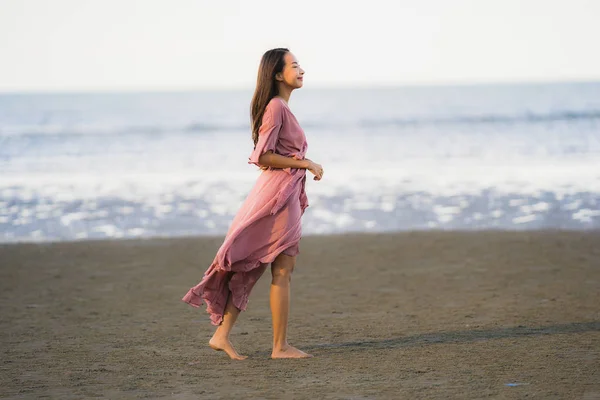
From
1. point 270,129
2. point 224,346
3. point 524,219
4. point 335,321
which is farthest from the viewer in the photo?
point 524,219

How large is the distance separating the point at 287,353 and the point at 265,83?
1.52 m

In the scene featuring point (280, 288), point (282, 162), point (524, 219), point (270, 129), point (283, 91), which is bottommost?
point (280, 288)

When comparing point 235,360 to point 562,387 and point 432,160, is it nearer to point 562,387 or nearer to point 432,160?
point 562,387

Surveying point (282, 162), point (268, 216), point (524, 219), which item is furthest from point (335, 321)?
point (524, 219)

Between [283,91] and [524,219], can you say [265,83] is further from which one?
[524,219]

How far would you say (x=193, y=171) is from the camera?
19672mm

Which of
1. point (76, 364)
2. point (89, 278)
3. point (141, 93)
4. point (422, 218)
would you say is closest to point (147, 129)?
point (422, 218)

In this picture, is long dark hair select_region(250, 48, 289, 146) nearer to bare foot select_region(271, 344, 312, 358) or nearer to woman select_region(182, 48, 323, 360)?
woman select_region(182, 48, 323, 360)

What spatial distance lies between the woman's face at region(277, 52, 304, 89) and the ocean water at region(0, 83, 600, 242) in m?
5.96

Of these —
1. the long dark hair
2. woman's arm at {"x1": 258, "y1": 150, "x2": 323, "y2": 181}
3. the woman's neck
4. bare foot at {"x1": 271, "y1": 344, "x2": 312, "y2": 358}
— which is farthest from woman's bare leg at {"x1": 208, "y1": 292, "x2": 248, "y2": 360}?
the woman's neck

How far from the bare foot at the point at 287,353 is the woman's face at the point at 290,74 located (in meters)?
1.47

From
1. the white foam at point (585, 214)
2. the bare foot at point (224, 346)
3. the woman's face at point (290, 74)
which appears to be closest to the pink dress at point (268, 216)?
the woman's face at point (290, 74)

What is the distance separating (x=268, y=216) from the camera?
5.25 m

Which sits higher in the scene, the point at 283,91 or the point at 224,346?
the point at 283,91
